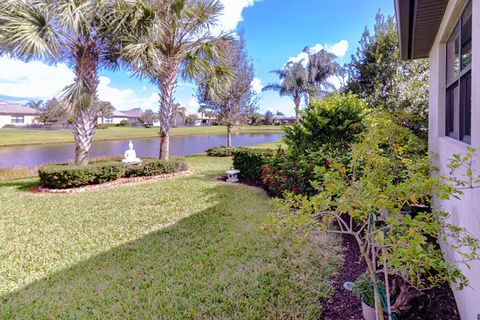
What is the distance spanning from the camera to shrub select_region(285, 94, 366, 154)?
19.3ft

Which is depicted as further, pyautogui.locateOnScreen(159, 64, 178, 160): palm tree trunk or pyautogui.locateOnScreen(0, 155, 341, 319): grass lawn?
pyautogui.locateOnScreen(159, 64, 178, 160): palm tree trunk

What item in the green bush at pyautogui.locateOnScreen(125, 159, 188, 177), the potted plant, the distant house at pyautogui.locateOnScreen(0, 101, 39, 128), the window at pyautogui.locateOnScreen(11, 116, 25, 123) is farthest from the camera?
the window at pyautogui.locateOnScreen(11, 116, 25, 123)

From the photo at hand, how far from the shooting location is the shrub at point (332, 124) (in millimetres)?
5875

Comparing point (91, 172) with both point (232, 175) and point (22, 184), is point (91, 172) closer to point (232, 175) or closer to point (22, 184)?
point (22, 184)

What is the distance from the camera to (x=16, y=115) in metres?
48.6

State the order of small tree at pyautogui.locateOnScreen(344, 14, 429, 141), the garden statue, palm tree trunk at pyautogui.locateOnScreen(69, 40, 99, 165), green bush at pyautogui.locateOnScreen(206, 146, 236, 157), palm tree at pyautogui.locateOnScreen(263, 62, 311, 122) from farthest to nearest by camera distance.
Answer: palm tree at pyautogui.locateOnScreen(263, 62, 311, 122) < green bush at pyautogui.locateOnScreen(206, 146, 236, 157) < small tree at pyautogui.locateOnScreen(344, 14, 429, 141) < the garden statue < palm tree trunk at pyautogui.locateOnScreen(69, 40, 99, 165)

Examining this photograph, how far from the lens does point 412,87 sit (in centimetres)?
891

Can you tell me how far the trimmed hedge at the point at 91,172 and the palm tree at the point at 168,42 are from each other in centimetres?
140

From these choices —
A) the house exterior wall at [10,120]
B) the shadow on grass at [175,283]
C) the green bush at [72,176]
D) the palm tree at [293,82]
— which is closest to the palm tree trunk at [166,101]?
the green bush at [72,176]

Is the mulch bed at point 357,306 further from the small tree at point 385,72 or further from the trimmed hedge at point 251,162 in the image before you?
the small tree at point 385,72

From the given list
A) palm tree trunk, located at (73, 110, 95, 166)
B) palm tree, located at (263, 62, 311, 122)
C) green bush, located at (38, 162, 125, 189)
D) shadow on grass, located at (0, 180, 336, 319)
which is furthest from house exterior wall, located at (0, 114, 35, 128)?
shadow on grass, located at (0, 180, 336, 319)

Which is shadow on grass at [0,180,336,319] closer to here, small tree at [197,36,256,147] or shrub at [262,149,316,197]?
shrub at [262,149,316,197]

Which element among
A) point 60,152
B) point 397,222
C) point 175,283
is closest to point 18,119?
point 60,152

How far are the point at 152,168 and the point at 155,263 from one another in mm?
5643
